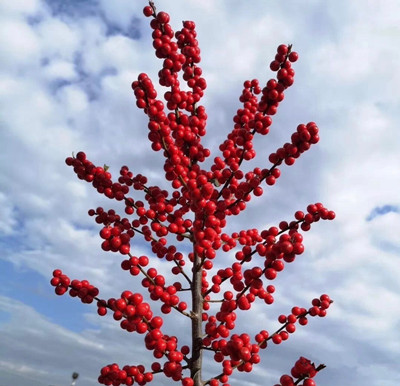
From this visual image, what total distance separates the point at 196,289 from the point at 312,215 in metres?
1.89

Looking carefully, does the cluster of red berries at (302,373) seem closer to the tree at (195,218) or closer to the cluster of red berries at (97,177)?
the tree at (195,218)

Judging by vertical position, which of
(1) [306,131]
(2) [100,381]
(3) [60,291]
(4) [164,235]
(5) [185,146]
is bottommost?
(2) [100,381]

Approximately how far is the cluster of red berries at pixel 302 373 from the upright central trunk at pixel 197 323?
1377 mm

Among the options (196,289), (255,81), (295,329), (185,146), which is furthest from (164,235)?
(255,81)

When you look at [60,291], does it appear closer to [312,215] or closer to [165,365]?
[165,365]

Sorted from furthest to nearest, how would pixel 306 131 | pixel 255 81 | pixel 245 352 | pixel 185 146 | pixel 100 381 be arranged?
pixel 255 81 < pixel 185 146 < pixel 100 381 < pixel 306 131 < pixel 245 352

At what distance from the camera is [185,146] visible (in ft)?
19.8

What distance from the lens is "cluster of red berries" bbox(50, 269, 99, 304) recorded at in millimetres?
5184

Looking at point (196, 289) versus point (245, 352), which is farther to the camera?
point (196, 289)

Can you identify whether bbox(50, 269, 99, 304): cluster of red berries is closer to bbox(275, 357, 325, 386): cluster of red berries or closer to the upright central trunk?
the upright central trunk

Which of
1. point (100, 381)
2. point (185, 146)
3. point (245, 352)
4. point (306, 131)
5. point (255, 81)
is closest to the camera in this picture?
point (245, 352)

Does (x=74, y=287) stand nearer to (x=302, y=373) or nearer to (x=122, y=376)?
(x=122, y=376)

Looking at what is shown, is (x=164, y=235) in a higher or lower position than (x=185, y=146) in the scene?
lower

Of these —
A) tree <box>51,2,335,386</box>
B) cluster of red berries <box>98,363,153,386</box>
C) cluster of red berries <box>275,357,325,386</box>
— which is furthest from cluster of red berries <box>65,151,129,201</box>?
cluster of red berries <box>275,357,325,386</box>
